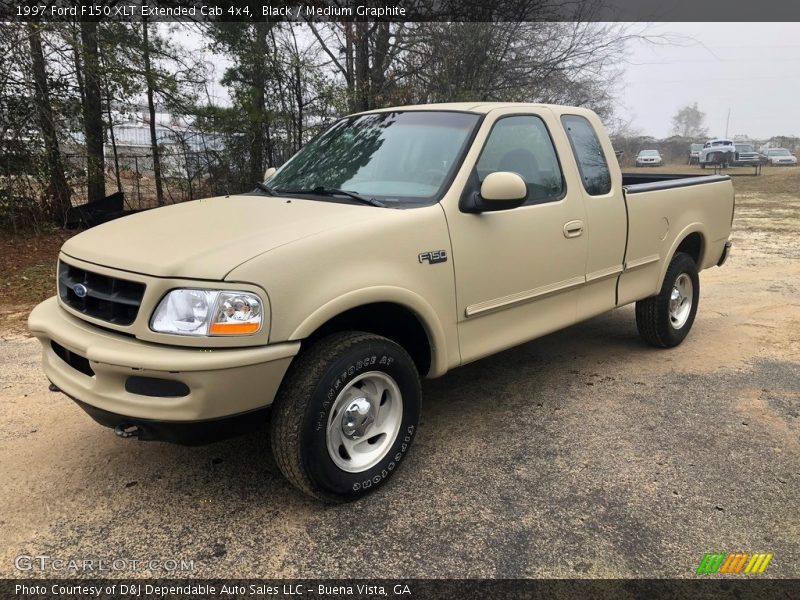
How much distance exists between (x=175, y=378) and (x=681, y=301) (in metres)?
4.65

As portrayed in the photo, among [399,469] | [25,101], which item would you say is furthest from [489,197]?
[25,101]

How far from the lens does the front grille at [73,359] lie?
2.79 m

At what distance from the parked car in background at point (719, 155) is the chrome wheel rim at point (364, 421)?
3790 centimetres

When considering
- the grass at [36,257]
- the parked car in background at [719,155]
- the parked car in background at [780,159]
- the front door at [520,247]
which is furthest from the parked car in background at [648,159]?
the front door at [520,247]

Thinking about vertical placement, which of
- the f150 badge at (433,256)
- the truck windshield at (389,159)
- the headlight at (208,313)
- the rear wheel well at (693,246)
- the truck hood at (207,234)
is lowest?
the rear wheel well at (693,246)

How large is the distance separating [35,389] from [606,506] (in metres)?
3.92

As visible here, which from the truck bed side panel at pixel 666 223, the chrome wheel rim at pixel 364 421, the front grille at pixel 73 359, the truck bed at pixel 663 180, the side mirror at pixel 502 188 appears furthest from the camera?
the truck bed at pixel 663 180

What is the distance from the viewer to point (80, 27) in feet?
30.7

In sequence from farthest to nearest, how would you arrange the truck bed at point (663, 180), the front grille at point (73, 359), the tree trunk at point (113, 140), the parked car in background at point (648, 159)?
the parked car in background at point (648, 159) < the tree trunk at point (113, 140) < the truck bed at point (663, 180) < the front grille at point (73, 359)

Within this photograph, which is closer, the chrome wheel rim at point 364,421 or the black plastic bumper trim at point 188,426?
the black plastic bumper trim at point 188,426

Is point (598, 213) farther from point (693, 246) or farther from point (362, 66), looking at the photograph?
point (362, 66)

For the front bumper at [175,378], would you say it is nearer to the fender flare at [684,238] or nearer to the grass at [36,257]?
the fender flare at [684,238]

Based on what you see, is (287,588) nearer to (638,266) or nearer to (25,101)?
(638,266)

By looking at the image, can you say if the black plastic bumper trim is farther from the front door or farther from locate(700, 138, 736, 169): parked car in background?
locate(700, 138, 736, 169): parked car in background
